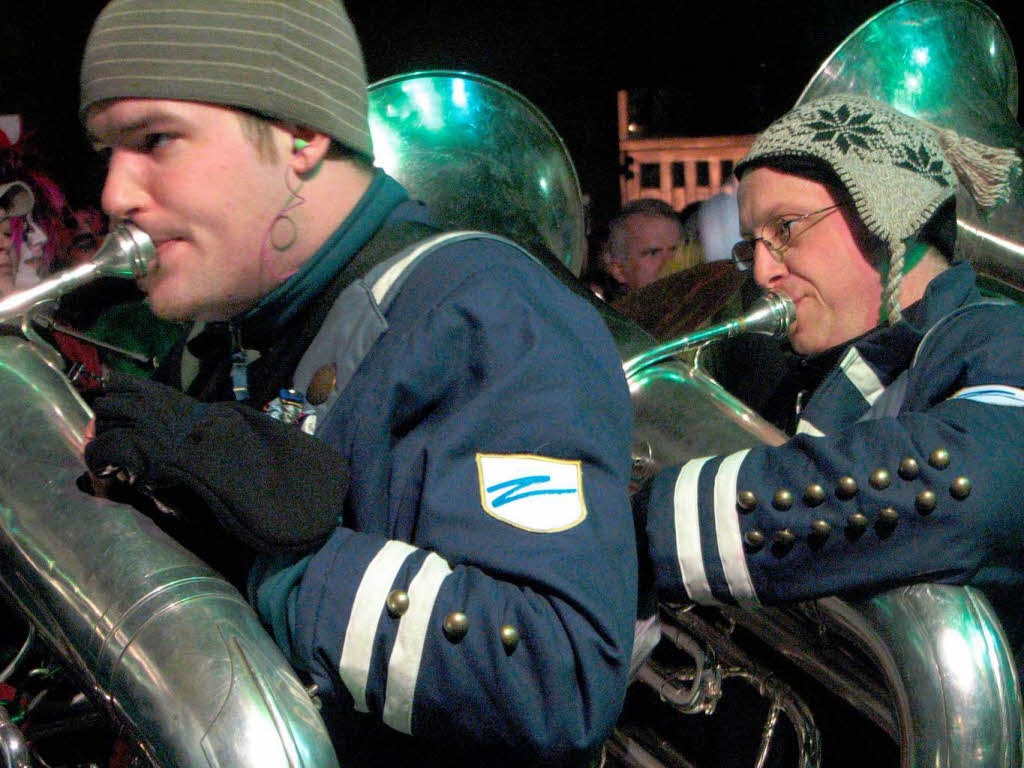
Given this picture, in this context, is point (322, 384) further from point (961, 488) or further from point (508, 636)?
point (961, 488)

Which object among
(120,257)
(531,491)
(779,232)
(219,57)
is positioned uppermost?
(219,57)

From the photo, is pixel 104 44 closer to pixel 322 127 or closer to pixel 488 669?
pixel 322 127

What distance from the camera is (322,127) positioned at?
1.12 m

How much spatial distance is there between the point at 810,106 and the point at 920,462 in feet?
2.67

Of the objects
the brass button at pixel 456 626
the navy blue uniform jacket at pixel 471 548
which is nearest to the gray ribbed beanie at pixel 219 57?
the navy blue uniform jacket at pixel 471 548

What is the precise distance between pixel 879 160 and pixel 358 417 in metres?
1.10

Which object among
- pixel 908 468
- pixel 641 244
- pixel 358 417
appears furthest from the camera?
pixel 641 244

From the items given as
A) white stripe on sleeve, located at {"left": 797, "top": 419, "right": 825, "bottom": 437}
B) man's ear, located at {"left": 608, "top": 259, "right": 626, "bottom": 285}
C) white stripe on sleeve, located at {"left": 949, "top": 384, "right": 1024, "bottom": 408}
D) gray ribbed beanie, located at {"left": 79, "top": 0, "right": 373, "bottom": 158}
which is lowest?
man's ear, located at {"left": 608, "top": 259, "right": 626, "bottom": 285}

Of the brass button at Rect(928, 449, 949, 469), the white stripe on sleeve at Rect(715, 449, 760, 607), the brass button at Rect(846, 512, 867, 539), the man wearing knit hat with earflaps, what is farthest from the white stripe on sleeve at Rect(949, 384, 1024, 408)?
the white stripe on sleeve at Rect(715, 449, 760, 607)

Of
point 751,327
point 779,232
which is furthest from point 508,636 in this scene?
point 779,232

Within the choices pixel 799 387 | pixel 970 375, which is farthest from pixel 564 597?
pixel 799 387

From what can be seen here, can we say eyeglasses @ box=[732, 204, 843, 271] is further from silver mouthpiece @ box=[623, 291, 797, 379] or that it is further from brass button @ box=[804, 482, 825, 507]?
brass button @ box=[804, 482, 825, 507]

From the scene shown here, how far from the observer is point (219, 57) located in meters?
1.04

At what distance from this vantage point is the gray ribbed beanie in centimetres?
103
